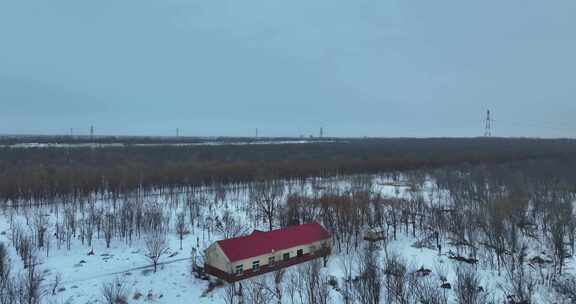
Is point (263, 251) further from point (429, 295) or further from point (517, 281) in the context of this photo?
point (517, 281)

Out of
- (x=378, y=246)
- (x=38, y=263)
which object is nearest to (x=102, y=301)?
(x=38, y=263)

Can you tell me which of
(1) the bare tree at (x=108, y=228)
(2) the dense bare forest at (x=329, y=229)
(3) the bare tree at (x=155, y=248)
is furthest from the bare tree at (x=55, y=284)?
(1) the bare tree at (x=108, y=228)

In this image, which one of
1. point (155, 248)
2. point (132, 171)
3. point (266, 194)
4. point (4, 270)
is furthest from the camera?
point (132, 171)

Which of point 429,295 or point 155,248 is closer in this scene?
point 429,295

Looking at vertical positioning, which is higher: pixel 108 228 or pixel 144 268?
pixel 108 228

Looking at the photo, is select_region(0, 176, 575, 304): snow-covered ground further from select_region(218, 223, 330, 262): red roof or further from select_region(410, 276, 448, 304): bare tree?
select_region(410, 276, 448, 304): bare tree

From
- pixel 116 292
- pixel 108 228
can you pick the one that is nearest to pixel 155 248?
pixel 116 292
